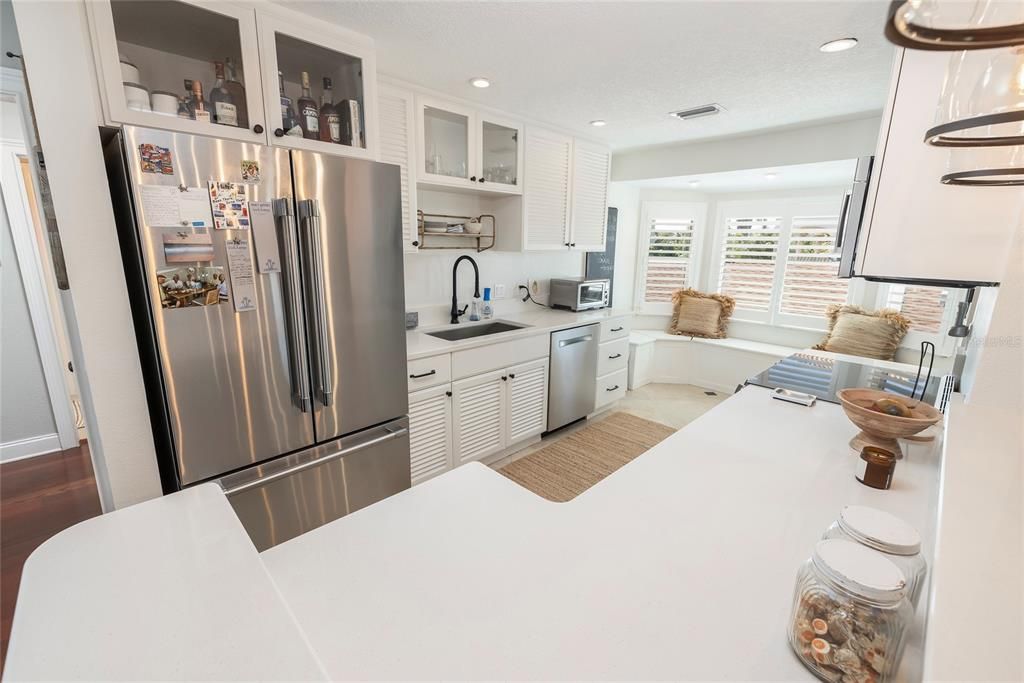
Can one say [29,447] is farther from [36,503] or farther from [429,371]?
[429,371]

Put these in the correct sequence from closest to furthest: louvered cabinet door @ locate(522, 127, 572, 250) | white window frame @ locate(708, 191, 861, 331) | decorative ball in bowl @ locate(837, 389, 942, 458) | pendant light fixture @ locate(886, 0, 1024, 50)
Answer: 1. pendant light fixture @ locate(886, 0, 1024, 50)
2. decorative ball in bowl @ locate(837, 389, 942, 458)
3. louvered cabinet door @ locate(522, 127, 572, 250)
4. white window frame @ locate(708, 191, 861, 331)

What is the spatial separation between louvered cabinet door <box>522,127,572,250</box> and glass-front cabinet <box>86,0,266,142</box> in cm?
181

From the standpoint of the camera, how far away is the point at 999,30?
1.26 feet

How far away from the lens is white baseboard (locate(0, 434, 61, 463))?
273 cm

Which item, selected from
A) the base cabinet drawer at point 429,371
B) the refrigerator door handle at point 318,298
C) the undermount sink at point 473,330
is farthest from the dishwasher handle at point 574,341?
the refrigerator door handle at point 318,298

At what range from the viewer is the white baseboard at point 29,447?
2.73 metres

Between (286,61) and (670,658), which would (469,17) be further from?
(670,658)

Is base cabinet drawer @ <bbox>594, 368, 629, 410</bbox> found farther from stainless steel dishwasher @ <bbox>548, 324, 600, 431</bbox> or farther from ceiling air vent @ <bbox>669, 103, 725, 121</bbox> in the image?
ceiling air vent @ <bbox>669, 103, 725, 121</bbox>

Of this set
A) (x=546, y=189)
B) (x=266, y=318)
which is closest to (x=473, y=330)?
(x=546, y=189)

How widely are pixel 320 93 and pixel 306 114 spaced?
173 mm

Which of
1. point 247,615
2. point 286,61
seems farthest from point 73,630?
point 286,61

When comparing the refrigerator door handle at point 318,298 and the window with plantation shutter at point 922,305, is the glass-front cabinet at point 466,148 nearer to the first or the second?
the refrigerator door handle at point 318,298

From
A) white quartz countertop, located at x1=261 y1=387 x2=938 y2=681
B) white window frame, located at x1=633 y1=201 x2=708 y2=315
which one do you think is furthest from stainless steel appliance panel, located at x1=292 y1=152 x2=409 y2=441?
white window frame, located at x1=633 y1=201 x2=708 y2=315

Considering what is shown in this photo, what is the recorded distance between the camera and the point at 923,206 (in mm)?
1073
